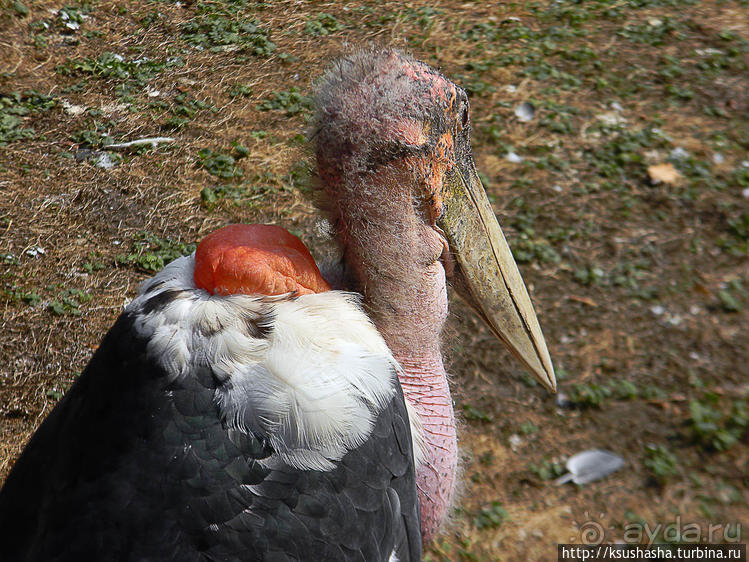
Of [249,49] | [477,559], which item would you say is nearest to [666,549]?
[477,559]

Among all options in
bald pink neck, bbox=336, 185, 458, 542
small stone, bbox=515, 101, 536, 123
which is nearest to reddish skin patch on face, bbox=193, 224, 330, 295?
bald pink neck, bbox=336, 185, 458, 542

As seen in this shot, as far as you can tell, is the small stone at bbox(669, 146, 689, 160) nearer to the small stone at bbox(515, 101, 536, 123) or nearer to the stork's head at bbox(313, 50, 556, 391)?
the small stone at bbox(515, 101, 536, 123)

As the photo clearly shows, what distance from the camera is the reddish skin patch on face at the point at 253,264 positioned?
1599 mm

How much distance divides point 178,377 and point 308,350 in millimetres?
275

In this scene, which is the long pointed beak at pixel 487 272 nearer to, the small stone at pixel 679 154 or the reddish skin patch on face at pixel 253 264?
the reddish skin patch on face at pixel 253 264

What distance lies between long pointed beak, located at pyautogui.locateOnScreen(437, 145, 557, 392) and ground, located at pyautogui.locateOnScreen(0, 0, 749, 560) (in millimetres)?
270

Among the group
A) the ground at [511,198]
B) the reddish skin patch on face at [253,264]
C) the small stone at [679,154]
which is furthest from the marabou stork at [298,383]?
the small stone at [679,154]

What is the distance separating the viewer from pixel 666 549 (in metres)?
2.48

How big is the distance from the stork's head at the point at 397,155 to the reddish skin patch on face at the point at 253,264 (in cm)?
15

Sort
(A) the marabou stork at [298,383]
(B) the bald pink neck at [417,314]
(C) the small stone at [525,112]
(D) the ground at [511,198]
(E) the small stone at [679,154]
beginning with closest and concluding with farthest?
(A) the marabou stork at [298,383] → (B) the bald pink neck at [417,314] → (D) the ground at [511,198] → (E) the small stone at [679,154] → (C) the small stone at [525,112]

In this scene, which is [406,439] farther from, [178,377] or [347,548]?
[178,377]

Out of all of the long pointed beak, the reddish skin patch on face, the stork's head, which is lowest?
the long pointed beak

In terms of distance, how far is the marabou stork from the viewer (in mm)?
1456

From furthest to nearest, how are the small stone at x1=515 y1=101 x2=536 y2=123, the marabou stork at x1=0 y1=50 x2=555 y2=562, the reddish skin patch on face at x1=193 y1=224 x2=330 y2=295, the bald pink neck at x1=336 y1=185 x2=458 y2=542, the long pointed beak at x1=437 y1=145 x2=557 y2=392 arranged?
the small stone at x1=515 y1=101 x2=536 y2=123 < the long pointed beak at x1=437 y1=145 x2=557 y2=392 < the bald pink neck at x1=336 y1=185 x2=458 y2=542 < the reddish skin patch on face at x1=193 y1=224 x2=330 y2=295 < the marabou stork at x1=0 y1=50 x2=555 y2=562
